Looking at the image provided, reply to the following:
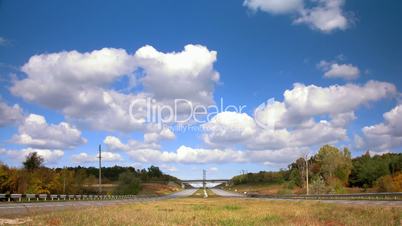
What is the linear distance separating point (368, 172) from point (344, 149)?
1629cm

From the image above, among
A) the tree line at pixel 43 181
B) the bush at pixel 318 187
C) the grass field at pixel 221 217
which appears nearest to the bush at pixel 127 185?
the tree line at pixel 43 181

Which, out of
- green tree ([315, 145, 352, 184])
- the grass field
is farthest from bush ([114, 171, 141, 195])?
the grass field

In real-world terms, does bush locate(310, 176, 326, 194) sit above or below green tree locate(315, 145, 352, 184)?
below

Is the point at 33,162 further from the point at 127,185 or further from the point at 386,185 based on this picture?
the point at 386,185

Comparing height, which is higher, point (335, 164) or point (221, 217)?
point (335, 164)

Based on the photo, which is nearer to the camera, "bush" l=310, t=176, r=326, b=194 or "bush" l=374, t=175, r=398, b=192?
"bush" l=310, t=176, r=326, b=194

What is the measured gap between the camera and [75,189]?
118375mm

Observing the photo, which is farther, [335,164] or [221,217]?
[335,164]

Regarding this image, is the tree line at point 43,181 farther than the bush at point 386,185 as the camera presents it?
No

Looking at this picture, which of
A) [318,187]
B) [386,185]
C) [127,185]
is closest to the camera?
[318,187]

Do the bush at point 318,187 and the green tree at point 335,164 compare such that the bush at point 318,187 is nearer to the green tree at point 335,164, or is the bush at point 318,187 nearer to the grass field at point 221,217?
the green tree at point 335,164

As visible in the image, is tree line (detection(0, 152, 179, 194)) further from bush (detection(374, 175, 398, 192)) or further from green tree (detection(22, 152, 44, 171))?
bush (detection(374, 175, 398, 192))

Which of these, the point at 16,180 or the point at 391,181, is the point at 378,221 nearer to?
the point at 16,180

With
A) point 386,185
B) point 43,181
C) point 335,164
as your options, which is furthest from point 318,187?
point 43,181
